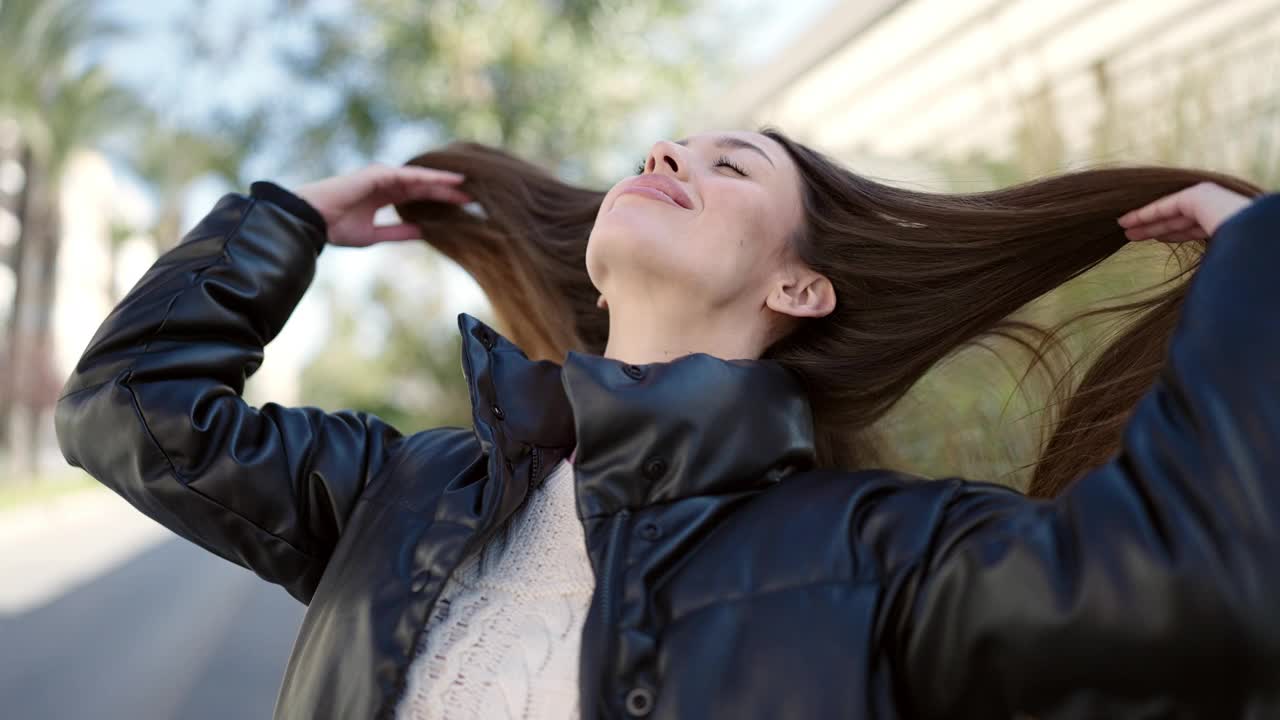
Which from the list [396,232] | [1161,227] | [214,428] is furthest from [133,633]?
[1161,227]

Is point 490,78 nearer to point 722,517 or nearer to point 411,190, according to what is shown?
point 411,190

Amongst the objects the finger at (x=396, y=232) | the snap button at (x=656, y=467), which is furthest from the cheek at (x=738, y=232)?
the finger at (x=396, y=232)

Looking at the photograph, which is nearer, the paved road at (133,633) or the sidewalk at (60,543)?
the paved road at (133,633)

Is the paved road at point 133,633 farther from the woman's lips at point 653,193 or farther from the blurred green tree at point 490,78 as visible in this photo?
the woman's lips at point 653,193

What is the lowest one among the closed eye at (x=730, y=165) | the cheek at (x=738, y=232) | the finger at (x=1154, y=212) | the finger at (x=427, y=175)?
the finger at (x=1154, y=212)

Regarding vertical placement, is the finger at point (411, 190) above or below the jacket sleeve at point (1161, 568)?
above

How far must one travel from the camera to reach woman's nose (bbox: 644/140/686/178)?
1.83 meters

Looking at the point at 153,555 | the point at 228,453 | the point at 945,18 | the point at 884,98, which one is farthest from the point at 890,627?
the point at 153,555

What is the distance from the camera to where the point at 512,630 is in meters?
1.44

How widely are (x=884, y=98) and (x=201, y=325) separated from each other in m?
6.21

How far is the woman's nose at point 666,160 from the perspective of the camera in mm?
1826

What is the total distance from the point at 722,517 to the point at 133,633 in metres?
6.05

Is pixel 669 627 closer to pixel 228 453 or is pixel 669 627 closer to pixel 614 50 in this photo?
pixel 228 453

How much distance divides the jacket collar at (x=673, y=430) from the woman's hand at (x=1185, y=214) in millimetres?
582
